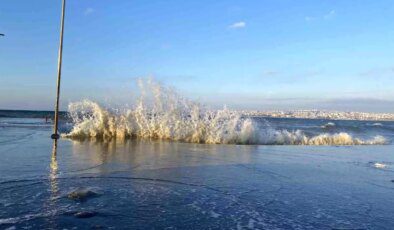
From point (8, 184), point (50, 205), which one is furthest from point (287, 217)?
point (8, 184)

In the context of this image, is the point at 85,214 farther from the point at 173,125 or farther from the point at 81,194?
the point at 173,125

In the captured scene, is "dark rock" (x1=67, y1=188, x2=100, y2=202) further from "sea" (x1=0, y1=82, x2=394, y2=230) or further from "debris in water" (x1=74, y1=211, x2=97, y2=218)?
"debris in water" (x1=74, y1=211, x2=97, y2=218)

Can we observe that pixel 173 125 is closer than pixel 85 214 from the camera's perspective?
No

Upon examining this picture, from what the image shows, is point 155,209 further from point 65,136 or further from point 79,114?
point 79,114

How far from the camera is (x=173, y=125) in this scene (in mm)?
25062

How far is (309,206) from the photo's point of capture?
7953mm

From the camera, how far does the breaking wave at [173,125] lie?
79.6 ft

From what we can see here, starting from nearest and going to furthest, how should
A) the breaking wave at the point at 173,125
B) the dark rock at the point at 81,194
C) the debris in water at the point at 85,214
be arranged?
the debris in water at the point at 85,214 → the dark rock at the point at 81,194 → the breaking wave at the point at 173,125

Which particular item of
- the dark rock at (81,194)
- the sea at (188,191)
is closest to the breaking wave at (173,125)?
the sea at (188,191)

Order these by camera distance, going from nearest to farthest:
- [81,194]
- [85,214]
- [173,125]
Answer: [85,214], [81,194], [173,125]

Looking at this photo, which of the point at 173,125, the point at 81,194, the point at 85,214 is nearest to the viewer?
the point at 85,214

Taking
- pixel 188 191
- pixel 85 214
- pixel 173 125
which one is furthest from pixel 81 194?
pixel 173 125

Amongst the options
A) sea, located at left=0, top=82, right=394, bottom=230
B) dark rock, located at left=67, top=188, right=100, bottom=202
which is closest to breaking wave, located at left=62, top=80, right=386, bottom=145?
sea, located at left=0, top=82, right=394, bottom=230

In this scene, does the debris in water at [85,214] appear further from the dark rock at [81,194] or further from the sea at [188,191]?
the dark rock at [81,194]
